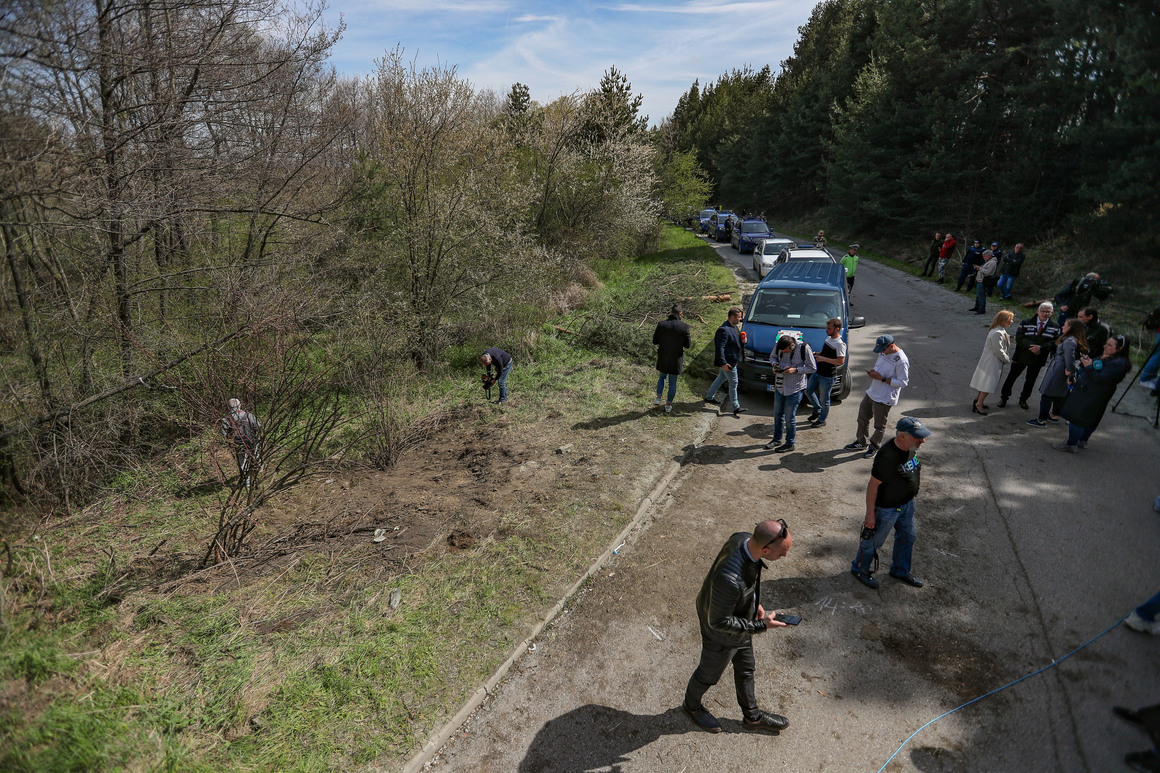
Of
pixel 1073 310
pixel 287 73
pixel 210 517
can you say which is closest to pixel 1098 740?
pixel 210 517

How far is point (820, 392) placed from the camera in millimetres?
8969

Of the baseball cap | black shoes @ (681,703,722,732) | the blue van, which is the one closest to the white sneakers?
the baseball cap

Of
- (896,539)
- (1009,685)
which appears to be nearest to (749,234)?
(896,539)

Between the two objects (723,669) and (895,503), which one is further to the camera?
(895,503)

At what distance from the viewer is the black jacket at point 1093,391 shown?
704cm

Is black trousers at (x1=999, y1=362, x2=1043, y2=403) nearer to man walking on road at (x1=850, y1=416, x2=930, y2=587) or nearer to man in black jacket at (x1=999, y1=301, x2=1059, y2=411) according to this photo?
man in black jacket at (x1=999, y1=301, x2=1059, y2=411)

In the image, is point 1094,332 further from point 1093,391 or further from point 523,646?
point 523,646

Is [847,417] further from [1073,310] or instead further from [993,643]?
[1073,310]

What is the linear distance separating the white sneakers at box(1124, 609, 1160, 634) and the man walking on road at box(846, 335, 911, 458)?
10.9 ft

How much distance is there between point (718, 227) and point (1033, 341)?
2869 centimetres

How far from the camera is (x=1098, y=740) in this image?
12.2 feet

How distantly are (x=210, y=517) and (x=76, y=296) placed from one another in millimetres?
4143

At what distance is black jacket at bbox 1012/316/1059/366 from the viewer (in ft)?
28.2

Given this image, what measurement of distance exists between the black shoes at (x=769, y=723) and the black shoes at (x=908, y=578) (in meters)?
2.15
